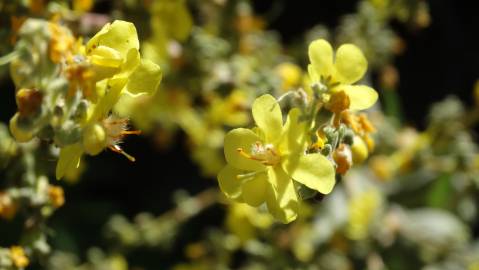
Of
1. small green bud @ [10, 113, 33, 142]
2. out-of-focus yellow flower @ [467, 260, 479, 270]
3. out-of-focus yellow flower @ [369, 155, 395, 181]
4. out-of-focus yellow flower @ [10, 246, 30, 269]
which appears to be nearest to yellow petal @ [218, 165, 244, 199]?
small green bud @ [10, 113, 33, 142]

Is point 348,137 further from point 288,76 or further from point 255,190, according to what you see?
point 288,76

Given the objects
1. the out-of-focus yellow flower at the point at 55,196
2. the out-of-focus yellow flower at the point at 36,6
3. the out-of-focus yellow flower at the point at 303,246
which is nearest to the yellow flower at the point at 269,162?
the out-of-focus yellow flower at the point at 55,196

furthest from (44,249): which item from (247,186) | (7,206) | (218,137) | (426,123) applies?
(426,123)

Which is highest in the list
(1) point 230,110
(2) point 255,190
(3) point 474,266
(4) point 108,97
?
(4) point 108,97

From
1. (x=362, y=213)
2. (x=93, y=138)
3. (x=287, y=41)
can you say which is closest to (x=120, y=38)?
(x=93, y=138)

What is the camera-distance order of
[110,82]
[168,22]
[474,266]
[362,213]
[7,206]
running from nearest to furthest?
1. [110,82]
2. [7,206]
3. [168,22]
4. [362,213]
5. [474,266]

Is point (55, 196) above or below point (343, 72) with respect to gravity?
below
